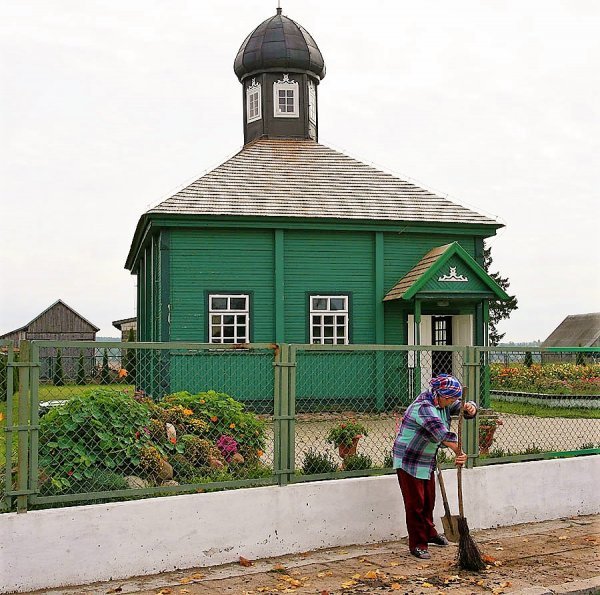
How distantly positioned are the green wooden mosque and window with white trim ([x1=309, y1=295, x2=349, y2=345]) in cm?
2

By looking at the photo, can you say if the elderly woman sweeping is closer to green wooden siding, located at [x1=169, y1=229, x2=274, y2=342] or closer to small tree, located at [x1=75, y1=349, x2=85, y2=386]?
small tree, located at [x1=75, y1=349, x2=85, y2=386]

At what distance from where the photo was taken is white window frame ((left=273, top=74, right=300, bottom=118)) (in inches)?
926

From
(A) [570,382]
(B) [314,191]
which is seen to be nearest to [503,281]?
Answer: (B) [314,191]

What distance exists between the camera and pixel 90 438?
23.6 feet

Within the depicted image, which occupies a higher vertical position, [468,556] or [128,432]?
[128,432]

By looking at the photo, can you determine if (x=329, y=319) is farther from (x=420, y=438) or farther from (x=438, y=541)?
(x=420, y=438)

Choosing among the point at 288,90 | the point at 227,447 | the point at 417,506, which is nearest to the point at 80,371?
the point at 227,447

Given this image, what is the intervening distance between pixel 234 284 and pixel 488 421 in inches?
394

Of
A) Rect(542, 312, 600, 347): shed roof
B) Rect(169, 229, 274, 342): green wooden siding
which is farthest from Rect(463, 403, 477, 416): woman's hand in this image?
Rect(542, 312, 600, 347): shed roof

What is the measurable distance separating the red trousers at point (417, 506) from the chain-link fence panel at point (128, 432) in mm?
1227

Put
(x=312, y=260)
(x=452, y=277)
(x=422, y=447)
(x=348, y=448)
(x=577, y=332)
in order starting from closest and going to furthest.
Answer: (x=422, y=447), (x=348, y=448), (x=452, y=277), (x=312, y=260), (x=577, y=332)

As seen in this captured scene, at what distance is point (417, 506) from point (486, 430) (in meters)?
2.10

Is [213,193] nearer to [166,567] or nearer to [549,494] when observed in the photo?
[549,494]

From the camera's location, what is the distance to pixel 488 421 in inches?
371
